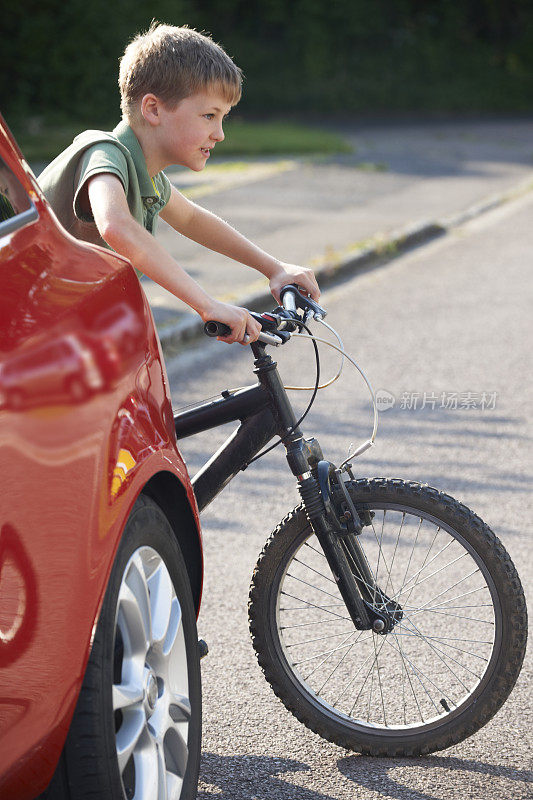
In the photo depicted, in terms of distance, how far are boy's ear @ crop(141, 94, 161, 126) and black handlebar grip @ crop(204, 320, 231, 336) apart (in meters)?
0.55

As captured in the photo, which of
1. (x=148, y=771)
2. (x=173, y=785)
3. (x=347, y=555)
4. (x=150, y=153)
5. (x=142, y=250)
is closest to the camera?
(x=148, y=771)

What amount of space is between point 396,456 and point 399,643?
7.24 feet

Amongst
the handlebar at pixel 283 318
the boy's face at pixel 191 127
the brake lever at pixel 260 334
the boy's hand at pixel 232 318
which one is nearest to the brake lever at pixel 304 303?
the handlebar at pixel 283 318

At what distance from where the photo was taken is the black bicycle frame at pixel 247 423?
9.61 ft

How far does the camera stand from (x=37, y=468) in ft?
6.46

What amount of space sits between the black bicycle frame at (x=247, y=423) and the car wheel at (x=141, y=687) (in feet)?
1.58

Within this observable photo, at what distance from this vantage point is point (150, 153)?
2.83 m

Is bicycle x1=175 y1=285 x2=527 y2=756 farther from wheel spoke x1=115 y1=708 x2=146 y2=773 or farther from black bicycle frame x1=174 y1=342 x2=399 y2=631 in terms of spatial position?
wheel spoke x1=115 y1=708 x2=146 y2=773

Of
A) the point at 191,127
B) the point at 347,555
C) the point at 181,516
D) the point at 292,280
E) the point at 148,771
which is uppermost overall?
the point at 191,127

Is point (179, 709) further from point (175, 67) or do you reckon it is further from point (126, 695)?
point (175, 67)

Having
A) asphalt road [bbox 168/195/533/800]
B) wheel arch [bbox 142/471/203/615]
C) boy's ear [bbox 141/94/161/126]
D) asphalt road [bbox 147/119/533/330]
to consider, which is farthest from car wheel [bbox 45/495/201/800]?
asphalt road [bbox 147/119/533/330]

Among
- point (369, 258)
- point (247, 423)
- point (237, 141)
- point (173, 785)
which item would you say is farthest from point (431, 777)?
point (237, 141)

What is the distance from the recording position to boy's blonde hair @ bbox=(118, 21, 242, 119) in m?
2.73

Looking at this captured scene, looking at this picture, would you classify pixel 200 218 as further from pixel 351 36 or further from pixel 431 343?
pixel 351 36
